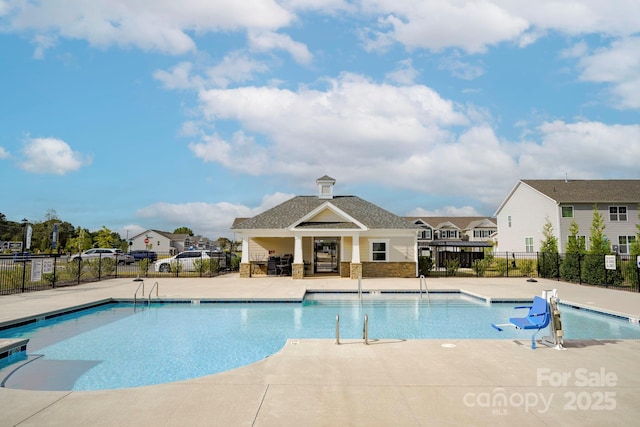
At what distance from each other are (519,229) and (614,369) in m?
34.3

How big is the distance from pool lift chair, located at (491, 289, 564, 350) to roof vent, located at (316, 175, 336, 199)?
71.1ft

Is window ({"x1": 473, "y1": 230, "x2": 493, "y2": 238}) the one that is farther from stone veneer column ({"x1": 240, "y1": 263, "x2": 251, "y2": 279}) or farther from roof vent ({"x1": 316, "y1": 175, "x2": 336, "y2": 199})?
stone veneer column ({"x1": 240, "y1": 263, "x2": 251, "y2": 279})

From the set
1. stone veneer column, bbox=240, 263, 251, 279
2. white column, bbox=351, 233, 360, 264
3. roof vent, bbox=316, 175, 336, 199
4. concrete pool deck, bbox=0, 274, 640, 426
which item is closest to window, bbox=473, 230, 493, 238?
roof vent, bbox=316, 175, 336, 199

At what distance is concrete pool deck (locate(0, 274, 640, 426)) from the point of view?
4664mm

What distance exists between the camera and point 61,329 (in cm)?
1166

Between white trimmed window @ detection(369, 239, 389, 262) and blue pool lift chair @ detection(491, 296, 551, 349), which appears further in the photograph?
white trimmed window @ detection(369, 239, 389, 262)

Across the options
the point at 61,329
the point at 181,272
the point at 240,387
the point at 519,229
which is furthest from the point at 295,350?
the point at 519,229

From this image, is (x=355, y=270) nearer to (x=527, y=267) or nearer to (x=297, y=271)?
(x=297, y=271)

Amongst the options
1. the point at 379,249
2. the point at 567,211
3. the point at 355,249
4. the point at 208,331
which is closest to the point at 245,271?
the point at 355,249

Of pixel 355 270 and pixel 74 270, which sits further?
pixel 355 270

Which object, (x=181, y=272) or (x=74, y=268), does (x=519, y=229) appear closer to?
(x=181, y=272)

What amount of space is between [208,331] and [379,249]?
15217mm

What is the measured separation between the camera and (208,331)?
11.5m

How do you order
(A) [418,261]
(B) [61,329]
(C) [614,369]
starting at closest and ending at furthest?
(C) [614,369] → (B) [61,329] → (A) [418,261]
